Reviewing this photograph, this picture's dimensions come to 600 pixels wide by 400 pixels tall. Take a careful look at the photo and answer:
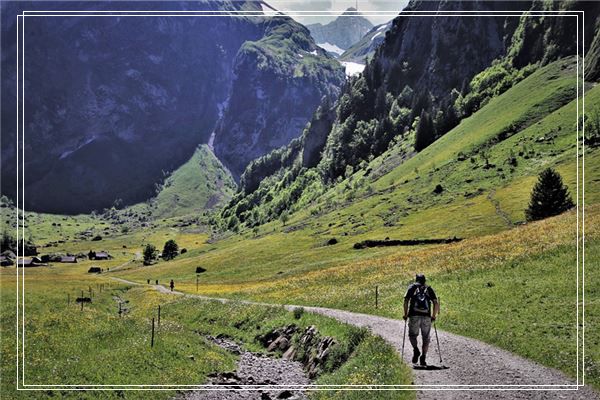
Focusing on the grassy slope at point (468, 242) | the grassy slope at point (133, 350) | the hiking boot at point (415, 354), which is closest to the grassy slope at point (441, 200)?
the grassy slope at point (468, 242)

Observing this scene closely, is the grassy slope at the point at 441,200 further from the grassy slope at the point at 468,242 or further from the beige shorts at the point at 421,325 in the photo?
the beige shorts at the point at 421,325

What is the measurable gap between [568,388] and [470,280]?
2624 cm

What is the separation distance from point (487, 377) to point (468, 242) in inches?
1901

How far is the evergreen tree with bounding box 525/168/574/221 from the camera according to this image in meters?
78.3

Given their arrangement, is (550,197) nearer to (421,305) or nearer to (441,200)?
(441,200)

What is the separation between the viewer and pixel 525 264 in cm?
4544

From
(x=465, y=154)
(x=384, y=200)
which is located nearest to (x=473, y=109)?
(x=465, y=154)

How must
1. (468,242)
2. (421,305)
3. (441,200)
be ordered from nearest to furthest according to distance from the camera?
(421,305) → (468,242) → (441,200)

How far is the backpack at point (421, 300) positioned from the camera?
Answer: 69.4 feet

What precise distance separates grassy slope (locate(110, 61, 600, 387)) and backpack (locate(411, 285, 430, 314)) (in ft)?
21.4

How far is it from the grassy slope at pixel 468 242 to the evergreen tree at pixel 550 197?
410 centimetres

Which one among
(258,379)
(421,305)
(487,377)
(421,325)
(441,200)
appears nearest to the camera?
(487,377)

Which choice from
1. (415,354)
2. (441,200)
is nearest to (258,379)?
(415,354)

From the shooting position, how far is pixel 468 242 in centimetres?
6694
